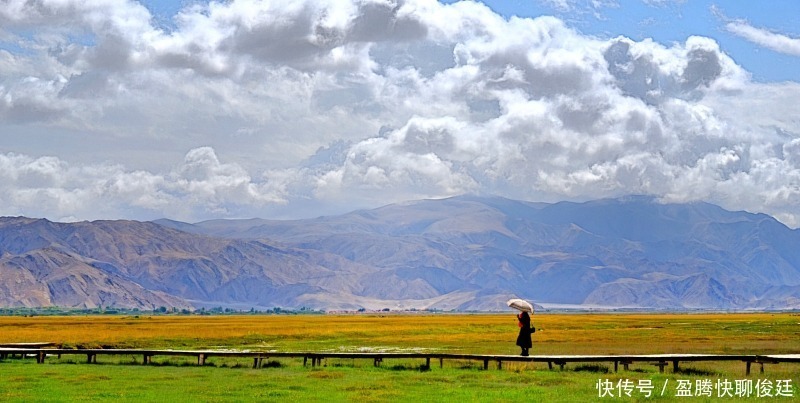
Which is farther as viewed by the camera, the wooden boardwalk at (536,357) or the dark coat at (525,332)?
the dark coat at (525,332)

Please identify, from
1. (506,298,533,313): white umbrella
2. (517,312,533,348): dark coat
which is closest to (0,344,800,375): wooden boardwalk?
(517,312,533,348): dark coat

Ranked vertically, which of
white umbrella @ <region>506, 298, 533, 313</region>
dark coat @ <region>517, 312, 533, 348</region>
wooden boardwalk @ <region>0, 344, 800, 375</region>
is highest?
white umbrella @ <region>506, 298, 533, 313</region>

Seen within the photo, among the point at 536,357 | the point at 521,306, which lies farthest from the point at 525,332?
the point at 536,357

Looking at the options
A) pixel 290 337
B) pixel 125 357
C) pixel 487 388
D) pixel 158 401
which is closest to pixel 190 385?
pixel 158 401

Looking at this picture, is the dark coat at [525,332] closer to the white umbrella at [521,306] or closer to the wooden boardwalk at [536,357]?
the white umbrella at [521,306]

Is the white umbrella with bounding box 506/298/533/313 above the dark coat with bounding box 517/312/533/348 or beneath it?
above

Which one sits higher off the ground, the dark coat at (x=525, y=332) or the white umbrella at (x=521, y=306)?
the white umbrella at (x=521, y=306)

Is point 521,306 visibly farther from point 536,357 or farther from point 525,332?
point 536,357

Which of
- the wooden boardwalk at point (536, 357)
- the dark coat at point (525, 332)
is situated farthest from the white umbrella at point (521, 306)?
the wooden boardwalk at point (536, 357)

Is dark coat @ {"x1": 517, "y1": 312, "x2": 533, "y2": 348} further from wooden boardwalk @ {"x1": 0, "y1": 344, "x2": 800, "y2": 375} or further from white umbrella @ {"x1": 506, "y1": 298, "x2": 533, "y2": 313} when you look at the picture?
wooden boardwalk @ {"x1": 0, "y1": 344, "x2": 800, "y2": 375}

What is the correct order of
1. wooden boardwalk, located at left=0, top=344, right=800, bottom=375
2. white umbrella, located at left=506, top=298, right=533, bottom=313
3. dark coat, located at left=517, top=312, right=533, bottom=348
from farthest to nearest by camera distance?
dark coat, located at left=517, top=312, right=533, bottom=348, white umbrella, located at left=506, top=298, right=533, bottom=313, wooden boardwalk, located at left=0, top=344, right=800, bottom=375

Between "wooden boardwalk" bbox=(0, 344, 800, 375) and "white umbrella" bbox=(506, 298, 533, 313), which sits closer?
"wooden boardwalk" bbox=(0, 344, 800, 375)

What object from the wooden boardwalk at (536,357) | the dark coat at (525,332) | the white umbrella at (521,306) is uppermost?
the white umbrella at (521,306)

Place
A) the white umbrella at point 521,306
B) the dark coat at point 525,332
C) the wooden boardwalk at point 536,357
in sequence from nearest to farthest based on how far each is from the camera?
1. the wooden boardwalk at point 536,357
2. the white umbrella at point 521,306
3. the dark coat at point 525,332
